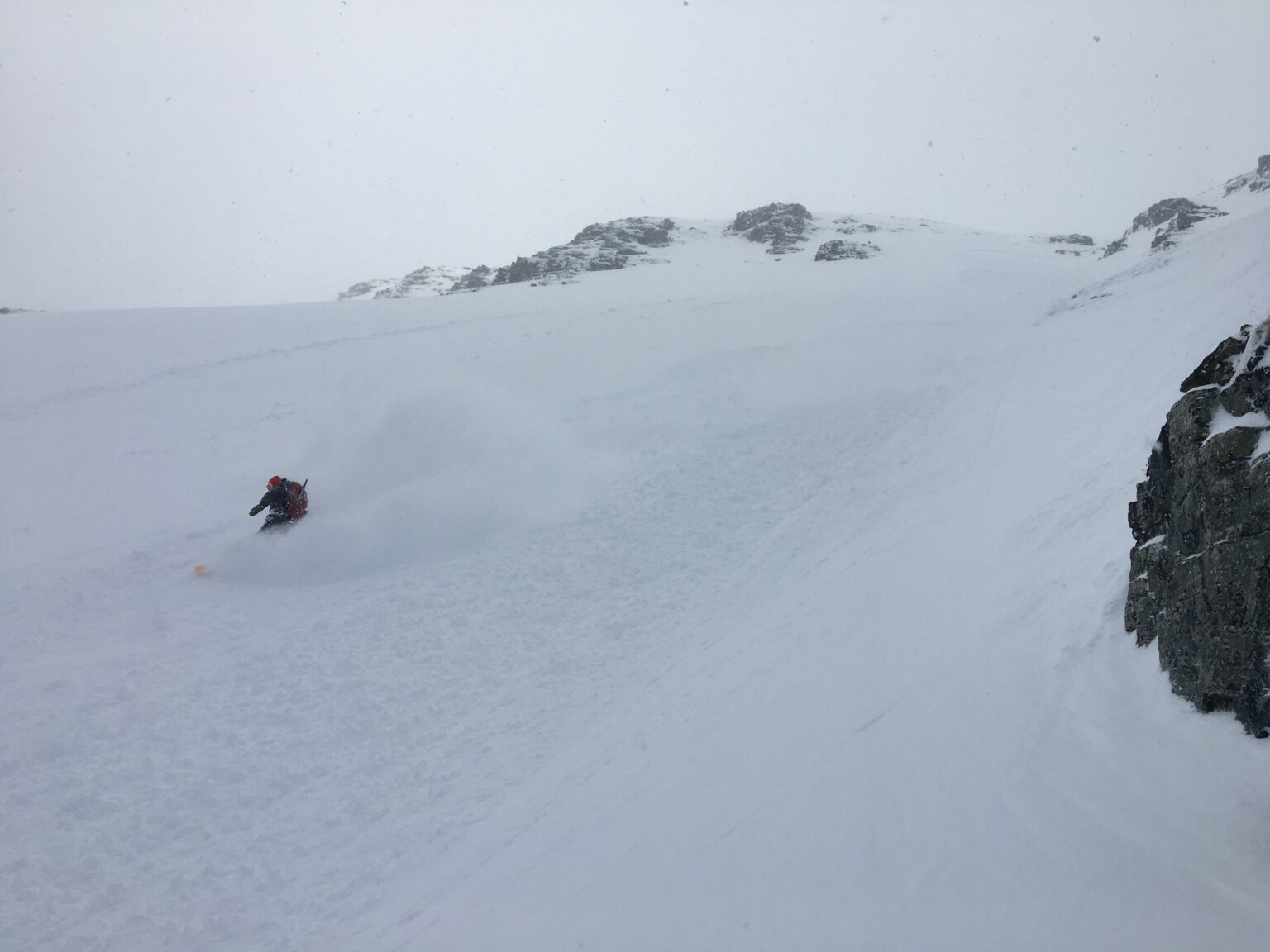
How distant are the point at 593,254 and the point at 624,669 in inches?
1743

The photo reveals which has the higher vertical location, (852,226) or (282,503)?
(852,226)

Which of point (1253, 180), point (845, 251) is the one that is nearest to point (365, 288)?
point (845, 251)

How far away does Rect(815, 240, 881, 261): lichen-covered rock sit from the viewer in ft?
142

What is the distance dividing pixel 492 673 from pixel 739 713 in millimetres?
3214

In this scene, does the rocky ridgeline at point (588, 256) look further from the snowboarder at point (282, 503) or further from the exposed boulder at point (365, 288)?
the exposed boulder at point (365, 288)

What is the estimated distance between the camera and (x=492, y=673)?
8.83 metres

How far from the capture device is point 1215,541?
187 inches

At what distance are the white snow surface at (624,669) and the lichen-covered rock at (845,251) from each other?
2514cm

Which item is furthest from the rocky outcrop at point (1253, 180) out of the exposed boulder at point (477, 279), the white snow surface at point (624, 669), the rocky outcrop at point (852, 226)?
the exposed boulder at point (477, 279)

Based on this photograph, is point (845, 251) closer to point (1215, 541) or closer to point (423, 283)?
point (1215, 541)

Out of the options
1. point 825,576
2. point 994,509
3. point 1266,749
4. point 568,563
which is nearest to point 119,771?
point 568,563

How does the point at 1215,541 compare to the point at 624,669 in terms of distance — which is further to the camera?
the point at 624,669

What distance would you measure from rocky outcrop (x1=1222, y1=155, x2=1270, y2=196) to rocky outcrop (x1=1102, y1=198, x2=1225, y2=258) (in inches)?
136

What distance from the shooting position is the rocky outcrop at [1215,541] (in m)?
4.39
